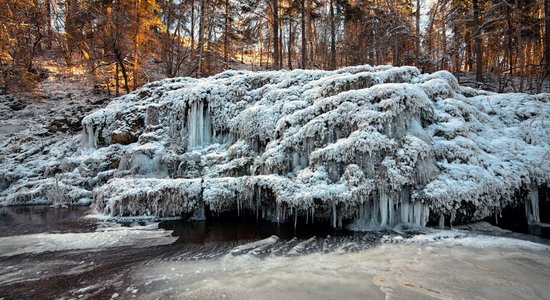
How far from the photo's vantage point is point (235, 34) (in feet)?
70.7

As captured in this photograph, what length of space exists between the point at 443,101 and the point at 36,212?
39.4ft

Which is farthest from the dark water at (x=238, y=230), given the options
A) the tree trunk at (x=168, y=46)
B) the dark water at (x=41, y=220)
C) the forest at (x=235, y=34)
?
the tree trunk at (x=168, y=46)

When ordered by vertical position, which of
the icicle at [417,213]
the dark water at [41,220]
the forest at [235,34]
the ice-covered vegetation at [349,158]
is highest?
the forest at [235,34]

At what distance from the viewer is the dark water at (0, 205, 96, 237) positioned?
684cm

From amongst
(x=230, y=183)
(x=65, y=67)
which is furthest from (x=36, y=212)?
(x=65, y=67)

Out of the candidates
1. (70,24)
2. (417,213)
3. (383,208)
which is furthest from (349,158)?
(70,24)

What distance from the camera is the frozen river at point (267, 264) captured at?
11.9 feet

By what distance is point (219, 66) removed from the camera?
66.3ft

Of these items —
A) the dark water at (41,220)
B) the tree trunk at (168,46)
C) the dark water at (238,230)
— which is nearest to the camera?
the dark water at (238,230)

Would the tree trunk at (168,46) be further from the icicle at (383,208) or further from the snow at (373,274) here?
the snow at (373,274)

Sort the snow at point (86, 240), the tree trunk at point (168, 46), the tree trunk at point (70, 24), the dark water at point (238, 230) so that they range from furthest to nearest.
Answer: the tree trunk at point (168, 46) < the tree trunk at point (70, 24) < the dark water at point (238, 230) < the snow at point (86, 240)

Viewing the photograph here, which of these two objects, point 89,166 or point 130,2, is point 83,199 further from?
point 130,2

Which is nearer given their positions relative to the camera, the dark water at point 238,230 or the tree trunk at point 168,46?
the dark water at point 238,230

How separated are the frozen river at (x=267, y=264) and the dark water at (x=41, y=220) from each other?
0.26 m
